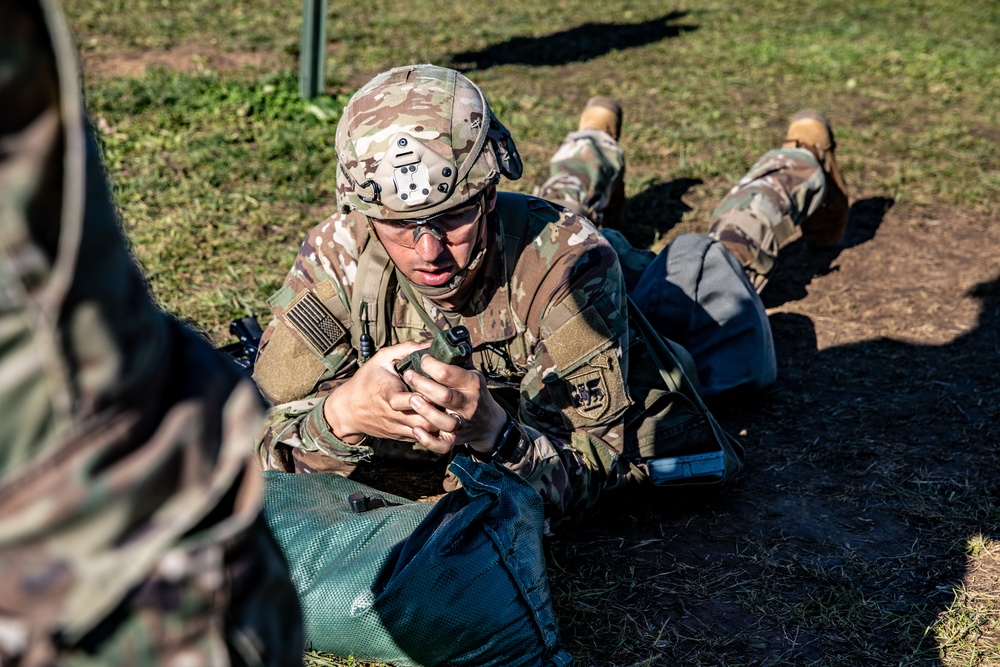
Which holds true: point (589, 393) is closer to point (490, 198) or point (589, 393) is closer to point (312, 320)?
point (490, 198)

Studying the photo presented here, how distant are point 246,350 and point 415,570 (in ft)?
5.75

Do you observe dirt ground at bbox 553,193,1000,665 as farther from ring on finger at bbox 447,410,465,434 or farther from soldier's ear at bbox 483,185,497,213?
Answer: soldier's ear at bbox 483,185,497,213

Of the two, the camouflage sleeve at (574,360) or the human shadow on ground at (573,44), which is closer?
the camouflage sleeve at (574,360)

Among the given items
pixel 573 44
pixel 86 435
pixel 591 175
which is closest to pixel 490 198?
pixel 86 435

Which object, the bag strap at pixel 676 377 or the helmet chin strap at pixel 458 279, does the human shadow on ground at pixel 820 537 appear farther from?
the helmet chin strap at pixel 458 279

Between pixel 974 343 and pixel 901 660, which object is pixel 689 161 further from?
pixel 901 660

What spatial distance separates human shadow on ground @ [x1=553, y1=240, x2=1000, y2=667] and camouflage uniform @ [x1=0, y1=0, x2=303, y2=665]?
1.96m

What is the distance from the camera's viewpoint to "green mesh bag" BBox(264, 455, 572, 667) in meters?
2.54

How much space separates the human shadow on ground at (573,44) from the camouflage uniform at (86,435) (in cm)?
854

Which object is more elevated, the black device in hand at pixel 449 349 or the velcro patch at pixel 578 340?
the black device in hand at pixel 449 349

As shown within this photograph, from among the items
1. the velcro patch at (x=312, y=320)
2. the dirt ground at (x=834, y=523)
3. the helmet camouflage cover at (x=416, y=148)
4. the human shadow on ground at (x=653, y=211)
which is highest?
the helmet camouflage cover at (x=416, y=148)

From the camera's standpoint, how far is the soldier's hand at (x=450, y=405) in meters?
2.59

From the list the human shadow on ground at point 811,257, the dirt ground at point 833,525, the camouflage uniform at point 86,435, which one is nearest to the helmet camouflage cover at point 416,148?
the dirt ground at point 833,525

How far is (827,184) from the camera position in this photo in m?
5.57
